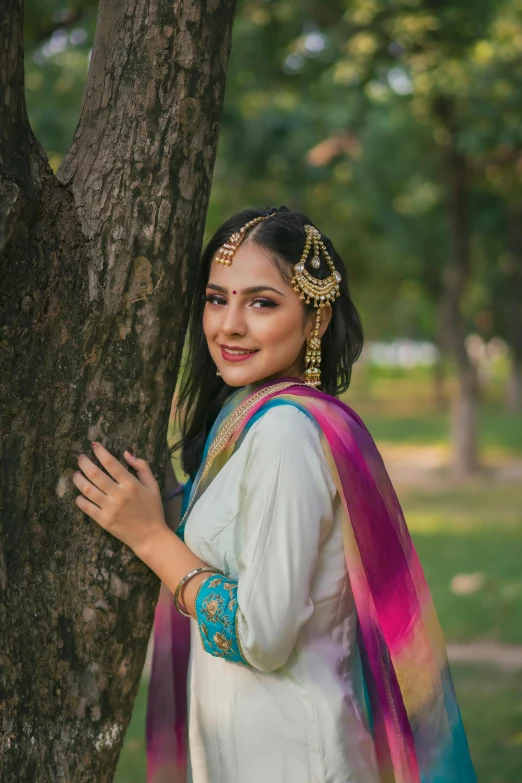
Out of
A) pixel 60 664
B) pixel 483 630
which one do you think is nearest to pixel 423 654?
pixel 60 664

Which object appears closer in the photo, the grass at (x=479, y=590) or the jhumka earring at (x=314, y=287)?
the jhumka earring at (x=314, y=287)

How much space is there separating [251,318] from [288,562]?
51 cm

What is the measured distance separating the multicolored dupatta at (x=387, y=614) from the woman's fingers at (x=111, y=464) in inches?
8.4

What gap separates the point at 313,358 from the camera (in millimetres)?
1996

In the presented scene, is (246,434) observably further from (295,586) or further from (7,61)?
(7,61)

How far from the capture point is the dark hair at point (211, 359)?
6.33 ft

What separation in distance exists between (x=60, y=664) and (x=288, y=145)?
36.6ft

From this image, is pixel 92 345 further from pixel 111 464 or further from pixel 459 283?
pixel 459 283

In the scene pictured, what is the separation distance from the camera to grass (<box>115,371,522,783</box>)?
13.6ft

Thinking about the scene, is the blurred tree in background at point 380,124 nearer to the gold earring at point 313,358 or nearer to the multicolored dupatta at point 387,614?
the gold earring at point 313,358

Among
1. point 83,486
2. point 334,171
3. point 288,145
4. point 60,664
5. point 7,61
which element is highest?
point 334,171

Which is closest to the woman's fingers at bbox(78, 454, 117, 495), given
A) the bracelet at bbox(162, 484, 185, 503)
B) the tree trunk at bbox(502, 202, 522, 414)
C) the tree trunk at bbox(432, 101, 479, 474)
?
the bracelet at bbox(162, 484, 185, 503)

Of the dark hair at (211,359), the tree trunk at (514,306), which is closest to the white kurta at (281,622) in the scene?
the dark hair at (211,359)

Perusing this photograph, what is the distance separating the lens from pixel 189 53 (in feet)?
6.17
